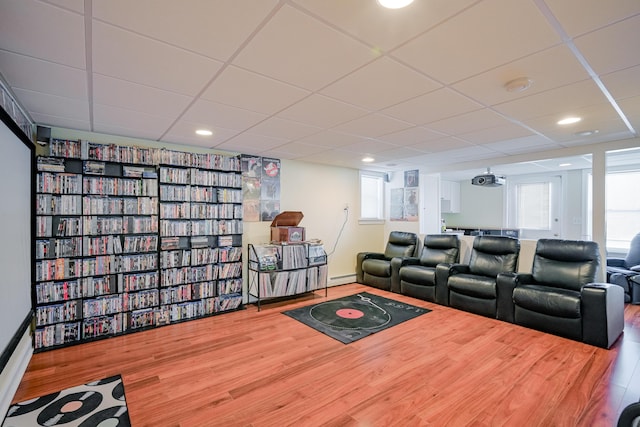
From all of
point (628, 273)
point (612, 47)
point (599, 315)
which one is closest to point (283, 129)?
point (612, 47)

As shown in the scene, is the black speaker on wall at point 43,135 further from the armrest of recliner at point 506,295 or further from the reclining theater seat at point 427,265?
the armrest of recliner at point 506,295

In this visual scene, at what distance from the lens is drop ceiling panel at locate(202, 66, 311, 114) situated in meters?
2.03

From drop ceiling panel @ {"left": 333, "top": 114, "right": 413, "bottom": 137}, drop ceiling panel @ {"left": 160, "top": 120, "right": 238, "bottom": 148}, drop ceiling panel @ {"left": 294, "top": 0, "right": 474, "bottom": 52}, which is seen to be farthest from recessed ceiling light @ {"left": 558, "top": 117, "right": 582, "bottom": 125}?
drop ceiling panel @ {"left": 160, "top": 120, "right": 238, "bottom": 148}

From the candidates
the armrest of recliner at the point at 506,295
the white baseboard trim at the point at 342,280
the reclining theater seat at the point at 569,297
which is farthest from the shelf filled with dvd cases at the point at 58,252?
the reclining theater seat at the point at 569,297

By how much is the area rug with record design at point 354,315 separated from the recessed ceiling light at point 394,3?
112 inches

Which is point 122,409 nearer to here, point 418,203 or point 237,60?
point 237,60

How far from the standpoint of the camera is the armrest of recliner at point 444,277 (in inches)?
170

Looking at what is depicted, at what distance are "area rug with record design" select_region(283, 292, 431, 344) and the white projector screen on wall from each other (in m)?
2.58

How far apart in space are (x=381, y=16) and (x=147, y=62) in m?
1.38

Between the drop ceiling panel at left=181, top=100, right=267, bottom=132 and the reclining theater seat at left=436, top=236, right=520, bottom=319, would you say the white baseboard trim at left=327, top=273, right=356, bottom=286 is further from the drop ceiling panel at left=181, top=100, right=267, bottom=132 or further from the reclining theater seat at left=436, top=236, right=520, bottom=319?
the drop ceiling panel at left=181, top=100, right=267, bottom=132

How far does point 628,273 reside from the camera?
4500 mm

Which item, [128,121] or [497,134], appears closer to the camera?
[128,121]

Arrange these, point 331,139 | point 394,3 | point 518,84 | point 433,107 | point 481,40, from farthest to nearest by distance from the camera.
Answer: point 331,139
point 433,107
point 518,84
point 481,40
point 394,3

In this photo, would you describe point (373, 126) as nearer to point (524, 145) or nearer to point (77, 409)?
point (524, 145)
